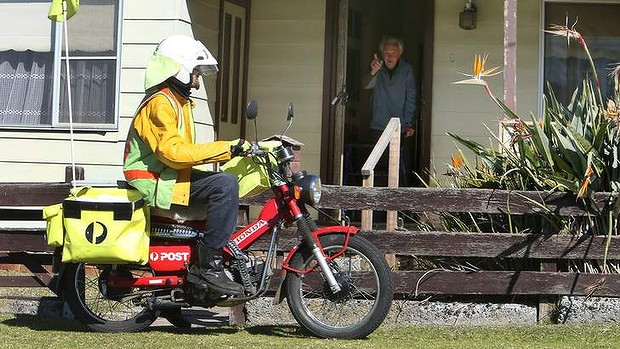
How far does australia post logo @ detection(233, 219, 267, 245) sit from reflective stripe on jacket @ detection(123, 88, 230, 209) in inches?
16.8

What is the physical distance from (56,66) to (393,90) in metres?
3.47

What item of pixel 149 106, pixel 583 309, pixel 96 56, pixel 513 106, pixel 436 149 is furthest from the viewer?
pixel 436 149

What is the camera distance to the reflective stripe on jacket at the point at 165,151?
6.25 meters

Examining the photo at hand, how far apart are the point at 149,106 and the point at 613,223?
10.7 feet

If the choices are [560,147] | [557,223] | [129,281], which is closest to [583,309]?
[557,223]

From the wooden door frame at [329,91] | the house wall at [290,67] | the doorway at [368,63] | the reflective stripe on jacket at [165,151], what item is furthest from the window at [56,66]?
the reflective stripe on jacket at [165,151]

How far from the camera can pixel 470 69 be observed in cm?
1119

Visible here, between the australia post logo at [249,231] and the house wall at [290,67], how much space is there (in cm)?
483

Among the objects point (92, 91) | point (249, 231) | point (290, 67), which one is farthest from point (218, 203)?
point (290, 67)

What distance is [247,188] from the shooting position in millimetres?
6691

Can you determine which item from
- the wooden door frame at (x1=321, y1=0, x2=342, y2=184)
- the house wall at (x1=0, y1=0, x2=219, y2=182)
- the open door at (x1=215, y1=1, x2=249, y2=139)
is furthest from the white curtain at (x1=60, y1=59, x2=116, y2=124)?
the wooden door frame at (x1=321, y1=0, x2=342, y2=184)

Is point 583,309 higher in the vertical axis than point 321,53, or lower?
lower

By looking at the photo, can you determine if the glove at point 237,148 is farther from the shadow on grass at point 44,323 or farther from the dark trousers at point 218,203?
the shadow on grass at point 44,323

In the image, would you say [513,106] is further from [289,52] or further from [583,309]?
[289,52]
